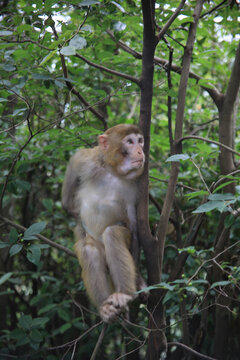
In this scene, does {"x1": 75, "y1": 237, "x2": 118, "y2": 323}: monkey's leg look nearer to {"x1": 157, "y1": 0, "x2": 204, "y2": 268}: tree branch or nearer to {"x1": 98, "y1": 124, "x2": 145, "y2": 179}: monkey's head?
{"x1": 157, "y1": 0, "x2": 204, "y2": 268}: tree branch

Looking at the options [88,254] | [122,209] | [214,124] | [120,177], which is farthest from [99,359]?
[214,124]

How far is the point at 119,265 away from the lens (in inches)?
147

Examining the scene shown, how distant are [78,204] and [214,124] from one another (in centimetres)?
261

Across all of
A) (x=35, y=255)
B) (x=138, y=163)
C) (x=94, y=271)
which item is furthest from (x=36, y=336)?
(x=138, y=163)

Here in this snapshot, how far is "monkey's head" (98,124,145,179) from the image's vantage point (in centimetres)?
373

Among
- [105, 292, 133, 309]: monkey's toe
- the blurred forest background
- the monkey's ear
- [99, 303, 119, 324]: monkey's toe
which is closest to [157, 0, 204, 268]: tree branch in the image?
the blurred forest background

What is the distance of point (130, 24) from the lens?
359 cm

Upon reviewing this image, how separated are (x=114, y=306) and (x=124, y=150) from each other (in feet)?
4.82

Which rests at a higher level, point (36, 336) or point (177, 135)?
point (177, 135)

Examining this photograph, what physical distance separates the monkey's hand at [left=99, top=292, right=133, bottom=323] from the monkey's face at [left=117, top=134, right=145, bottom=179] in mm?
1129

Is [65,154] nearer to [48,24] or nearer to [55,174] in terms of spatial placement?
[55,174]

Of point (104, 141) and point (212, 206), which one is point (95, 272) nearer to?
point (104, 141)

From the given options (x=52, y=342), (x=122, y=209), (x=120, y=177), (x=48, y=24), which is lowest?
(x=52, y=342)

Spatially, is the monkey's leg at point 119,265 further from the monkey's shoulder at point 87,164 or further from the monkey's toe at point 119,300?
the monkey's shoulder at point 87,164
